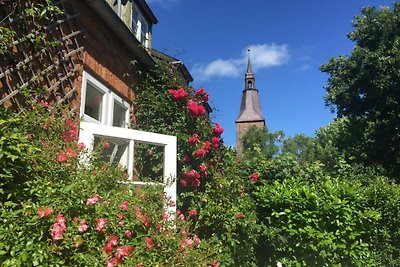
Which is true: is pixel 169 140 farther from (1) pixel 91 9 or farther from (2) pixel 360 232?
(2) pixel 360 232

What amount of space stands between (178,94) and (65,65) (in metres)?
1.97

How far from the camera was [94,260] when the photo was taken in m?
2.52

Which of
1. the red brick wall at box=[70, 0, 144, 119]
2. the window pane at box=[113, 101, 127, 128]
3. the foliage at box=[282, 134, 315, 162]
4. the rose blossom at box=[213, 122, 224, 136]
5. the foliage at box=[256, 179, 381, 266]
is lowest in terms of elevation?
the foliage at box=[256, 179, 381, 266]

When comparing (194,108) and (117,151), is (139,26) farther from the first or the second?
(117,151)

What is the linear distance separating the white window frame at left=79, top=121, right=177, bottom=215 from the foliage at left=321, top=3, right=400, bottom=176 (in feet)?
40.4

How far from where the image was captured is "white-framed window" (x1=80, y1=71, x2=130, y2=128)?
5.06 meters

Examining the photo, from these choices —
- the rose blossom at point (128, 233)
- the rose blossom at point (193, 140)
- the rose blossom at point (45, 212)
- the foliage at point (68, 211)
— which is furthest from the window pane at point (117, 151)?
the rose blossom at point (45, 212)

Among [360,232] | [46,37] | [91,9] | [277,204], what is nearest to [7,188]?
[46,37]

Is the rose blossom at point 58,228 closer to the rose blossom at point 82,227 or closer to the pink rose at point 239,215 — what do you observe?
the rose blossom at point 82,227

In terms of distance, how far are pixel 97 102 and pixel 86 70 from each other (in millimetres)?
589

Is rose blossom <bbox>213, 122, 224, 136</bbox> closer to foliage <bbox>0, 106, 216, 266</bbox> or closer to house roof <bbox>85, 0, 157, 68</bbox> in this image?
house roof <bbox>85, 0, 157, 68</bbox>

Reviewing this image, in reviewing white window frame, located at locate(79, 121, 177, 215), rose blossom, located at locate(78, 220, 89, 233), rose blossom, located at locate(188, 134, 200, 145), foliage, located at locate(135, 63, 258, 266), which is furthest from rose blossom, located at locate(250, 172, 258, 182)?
rose blossom, located at locate(78, 220, 89, 233)

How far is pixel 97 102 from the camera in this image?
5.48 meters

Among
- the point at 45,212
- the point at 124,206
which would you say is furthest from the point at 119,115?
the point at 45,212
